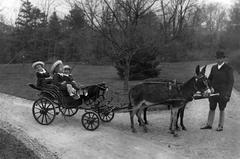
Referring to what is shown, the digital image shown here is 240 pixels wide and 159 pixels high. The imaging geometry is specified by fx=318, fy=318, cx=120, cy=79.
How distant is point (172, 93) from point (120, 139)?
5.91 ft

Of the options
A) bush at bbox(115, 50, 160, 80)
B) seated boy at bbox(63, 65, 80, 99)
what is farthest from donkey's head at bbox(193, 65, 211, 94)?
bush at bbox(115, 50, 160, 80)

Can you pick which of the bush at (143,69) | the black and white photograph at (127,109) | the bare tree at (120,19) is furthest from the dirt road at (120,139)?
the bush at (143,69)

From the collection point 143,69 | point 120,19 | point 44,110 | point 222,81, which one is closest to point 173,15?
point 120,19

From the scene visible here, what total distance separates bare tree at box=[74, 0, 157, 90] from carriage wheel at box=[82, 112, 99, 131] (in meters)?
4.47

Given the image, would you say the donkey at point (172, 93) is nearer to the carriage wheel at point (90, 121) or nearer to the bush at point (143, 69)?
the carriage wheel at point (90, 121)

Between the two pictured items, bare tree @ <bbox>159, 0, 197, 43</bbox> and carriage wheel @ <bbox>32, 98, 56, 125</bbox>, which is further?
bare tree @ <bbox>159, 0, 197, 43</bbox>

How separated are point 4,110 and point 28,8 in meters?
26.4

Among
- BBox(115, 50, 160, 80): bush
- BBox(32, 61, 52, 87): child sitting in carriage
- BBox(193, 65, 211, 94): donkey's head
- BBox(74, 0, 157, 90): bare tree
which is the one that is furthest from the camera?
BBox(115, 50, 160, 80): bush

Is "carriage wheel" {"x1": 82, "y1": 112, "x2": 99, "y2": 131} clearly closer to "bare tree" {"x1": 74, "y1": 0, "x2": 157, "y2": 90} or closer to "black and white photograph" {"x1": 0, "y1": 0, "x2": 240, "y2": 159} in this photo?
"black and white photograph" {"x1": 0, "y1": 0, "x2": 240, "y2": 159}

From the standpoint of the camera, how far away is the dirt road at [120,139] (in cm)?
675

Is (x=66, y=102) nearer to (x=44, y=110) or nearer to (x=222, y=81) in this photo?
(x=44, y=110)

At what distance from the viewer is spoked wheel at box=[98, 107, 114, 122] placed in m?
8.61

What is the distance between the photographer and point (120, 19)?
1218cm

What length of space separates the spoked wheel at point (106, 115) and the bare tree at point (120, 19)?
11.8ft
